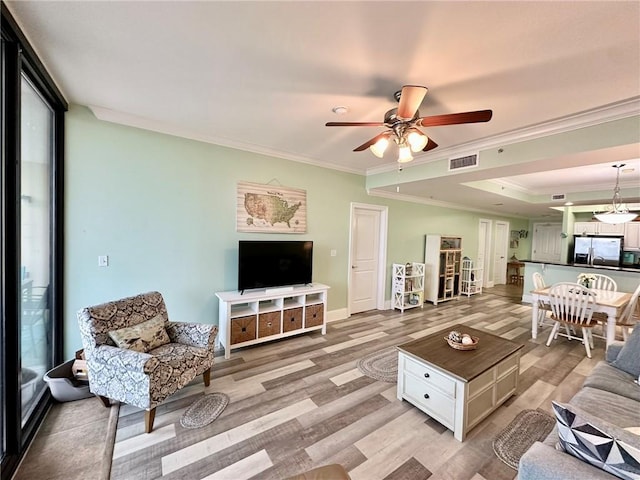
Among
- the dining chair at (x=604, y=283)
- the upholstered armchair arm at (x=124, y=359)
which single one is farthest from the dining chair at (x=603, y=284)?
the upholstered armchair arm at (x=124, y=359)

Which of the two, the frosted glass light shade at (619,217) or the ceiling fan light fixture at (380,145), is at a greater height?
the ceiling fan light fixture at (380,145)

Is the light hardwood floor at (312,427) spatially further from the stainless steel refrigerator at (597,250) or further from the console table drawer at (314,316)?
the stainless steel refrigerator at (597,250)

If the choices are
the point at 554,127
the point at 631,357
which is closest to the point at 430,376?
the point at 631,357

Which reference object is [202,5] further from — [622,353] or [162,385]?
[622,353]

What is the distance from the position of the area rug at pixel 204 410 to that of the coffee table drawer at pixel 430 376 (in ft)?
5.29

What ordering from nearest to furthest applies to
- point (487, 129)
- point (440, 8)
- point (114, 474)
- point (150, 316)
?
point (440, 8) < point (114, 474) < point (150, 316) < point (487, 129)

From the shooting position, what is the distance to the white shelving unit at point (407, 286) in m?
5.02

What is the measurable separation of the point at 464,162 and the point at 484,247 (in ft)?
17.8

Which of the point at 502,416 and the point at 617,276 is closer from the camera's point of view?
the point at 502,416

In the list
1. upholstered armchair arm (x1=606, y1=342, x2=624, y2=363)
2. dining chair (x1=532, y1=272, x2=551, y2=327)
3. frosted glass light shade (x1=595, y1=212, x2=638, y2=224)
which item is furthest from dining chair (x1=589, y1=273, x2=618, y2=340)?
upholstered armchair arm (x1=606, y1=342, x2=624, y2=363)

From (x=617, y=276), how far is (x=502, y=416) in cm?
443

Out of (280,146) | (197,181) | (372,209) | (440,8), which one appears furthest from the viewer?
(372,209)

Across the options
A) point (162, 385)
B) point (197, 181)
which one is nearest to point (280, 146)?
point (197, 181)

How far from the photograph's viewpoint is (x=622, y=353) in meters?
2.09
